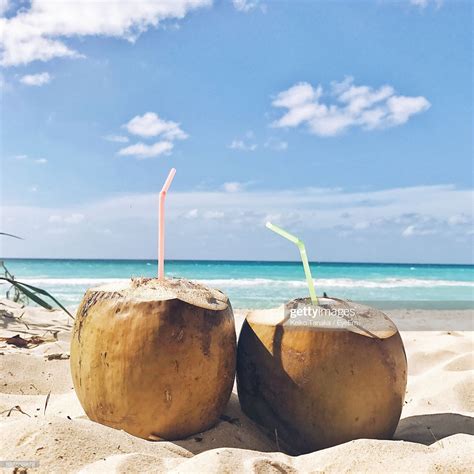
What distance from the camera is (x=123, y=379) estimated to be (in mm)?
1769

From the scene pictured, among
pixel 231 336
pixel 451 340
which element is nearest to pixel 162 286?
pixel 231 336

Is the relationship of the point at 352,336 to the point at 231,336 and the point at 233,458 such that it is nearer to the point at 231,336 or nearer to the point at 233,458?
the point at 231,336

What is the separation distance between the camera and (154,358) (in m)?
1.74

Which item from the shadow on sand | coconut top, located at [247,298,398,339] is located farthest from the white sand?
coconut top, located at [247,298,398,339]

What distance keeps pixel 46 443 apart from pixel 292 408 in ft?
2.75

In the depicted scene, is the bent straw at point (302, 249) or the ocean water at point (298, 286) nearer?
the bent straw at point (302, 249)

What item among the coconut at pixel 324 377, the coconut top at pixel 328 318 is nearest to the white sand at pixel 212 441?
the coconut at pixel 324 377

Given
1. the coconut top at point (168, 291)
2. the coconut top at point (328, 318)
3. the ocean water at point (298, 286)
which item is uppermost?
the coconut top at point (168, 291)

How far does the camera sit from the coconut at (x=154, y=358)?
69.0 inches

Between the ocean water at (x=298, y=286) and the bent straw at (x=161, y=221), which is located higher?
the bent straw at (x=161, y=221)
